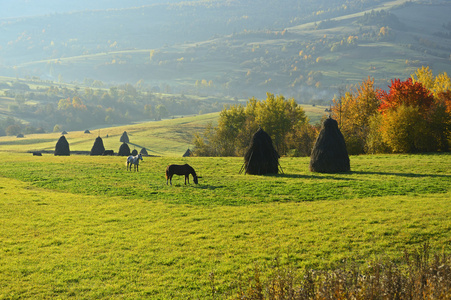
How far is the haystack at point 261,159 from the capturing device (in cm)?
3359

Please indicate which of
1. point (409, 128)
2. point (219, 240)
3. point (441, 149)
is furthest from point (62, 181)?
point (441, 149)

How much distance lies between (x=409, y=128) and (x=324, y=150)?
65.7 feet

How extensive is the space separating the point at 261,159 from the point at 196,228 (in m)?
16.7

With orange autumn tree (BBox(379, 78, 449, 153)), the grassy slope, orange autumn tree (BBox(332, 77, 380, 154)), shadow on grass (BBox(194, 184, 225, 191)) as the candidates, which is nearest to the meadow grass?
shadow on grass (BBox(194, 184, 225, 191))

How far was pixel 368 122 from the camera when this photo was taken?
6438 cm

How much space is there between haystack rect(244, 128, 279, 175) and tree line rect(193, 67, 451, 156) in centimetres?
2168

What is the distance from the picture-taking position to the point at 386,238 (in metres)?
16.0

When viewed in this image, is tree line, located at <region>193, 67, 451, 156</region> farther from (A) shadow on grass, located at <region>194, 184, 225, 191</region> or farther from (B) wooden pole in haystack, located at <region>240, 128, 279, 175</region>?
(A) shadow on grass, located at <region>194, 184, 225, 191</region>

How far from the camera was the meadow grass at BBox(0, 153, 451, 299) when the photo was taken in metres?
13.3

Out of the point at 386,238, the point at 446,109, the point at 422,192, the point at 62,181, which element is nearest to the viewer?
the point at 386,238

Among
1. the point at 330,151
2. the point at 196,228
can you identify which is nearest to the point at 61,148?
the point at 330,151

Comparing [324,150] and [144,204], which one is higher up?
[324,150]

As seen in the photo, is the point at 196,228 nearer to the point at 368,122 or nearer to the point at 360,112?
the point at 368,122

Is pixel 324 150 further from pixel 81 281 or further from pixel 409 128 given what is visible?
pixel 81 281
